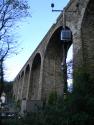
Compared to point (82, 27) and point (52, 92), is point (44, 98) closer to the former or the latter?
point (52, 92)

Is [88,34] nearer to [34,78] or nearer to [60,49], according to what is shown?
[60,49]

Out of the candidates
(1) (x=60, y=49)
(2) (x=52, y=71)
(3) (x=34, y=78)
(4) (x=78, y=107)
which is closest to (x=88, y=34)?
(4) (x=78, y=107)

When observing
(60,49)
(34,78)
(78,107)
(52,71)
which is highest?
(60,49)

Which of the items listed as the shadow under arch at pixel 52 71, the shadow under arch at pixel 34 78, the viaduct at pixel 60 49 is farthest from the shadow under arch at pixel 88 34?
the shadow under arch at pixel 34 78

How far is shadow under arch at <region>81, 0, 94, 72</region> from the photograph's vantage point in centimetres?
1727

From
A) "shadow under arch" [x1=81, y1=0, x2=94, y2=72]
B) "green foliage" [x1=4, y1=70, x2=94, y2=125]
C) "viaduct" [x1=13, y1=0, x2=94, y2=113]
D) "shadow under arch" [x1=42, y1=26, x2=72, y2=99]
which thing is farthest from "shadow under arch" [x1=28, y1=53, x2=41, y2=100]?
"green foliage" [x1=4, y1=70, x2=94, y2=125]

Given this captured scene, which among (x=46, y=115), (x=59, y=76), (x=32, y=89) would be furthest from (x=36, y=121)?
(x=32, y=89)

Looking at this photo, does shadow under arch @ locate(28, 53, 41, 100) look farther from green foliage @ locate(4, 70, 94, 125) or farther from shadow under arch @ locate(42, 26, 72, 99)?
green foliage @ locate(4, 70, 94, 125)

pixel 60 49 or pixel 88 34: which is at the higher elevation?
pixel 60 49

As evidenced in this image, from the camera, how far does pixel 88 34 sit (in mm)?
17781

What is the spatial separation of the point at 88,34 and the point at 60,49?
9985 millimetres

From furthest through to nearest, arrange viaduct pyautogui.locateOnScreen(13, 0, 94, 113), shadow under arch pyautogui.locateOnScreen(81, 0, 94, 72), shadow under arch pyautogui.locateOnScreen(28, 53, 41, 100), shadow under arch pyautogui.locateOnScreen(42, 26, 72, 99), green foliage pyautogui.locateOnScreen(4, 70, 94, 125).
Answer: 1. shadow under arch pyautogui.locateOnScreen(28, 53, 41, 100)
2. shadow under arch pyautogui.locateOnScreen(42, 26, 72, 99)
3. viaduct pyautogui.locateOnScreen(13, 0, 94, 113)
4. shadow under arch pyautogui.locateOnScreen(81, 0, 94, 72)
5. green foliage pyautogui.locateOnScreen(4, 70, 94, 125)

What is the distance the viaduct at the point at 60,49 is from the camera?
17.5 metres

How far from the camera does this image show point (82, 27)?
17875 millimetres
